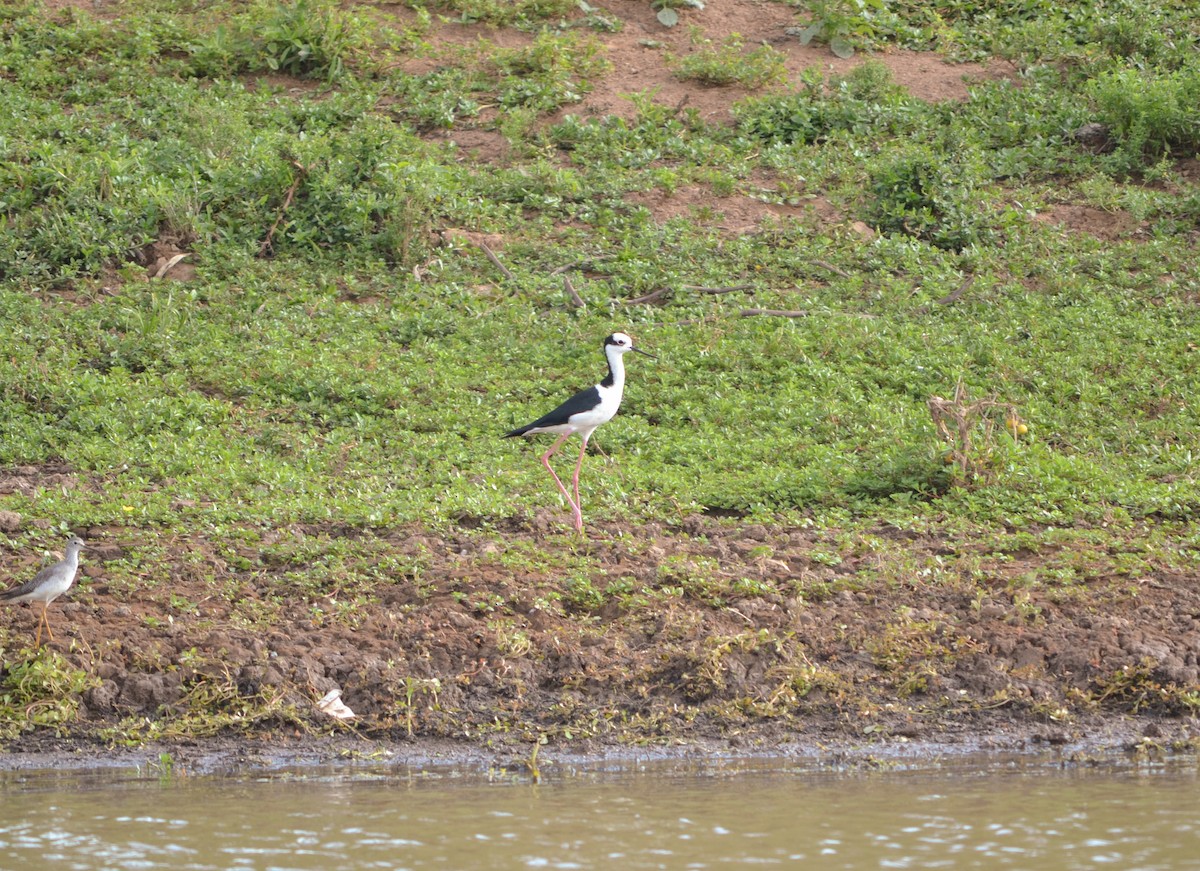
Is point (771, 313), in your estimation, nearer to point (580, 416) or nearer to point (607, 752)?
point (580, 416)

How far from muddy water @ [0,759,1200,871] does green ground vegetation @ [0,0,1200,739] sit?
4.74ft

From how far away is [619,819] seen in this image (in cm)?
575

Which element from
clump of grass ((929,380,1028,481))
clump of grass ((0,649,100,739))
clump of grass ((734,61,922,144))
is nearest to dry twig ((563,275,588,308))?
clump of grass ((734,61,922,144))

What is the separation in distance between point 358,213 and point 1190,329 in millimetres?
6545

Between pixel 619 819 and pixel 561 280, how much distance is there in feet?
23.5

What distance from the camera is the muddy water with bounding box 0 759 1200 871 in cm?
539

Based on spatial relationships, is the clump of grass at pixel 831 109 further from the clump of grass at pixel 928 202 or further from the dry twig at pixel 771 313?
the dry twig at pixel 771 313

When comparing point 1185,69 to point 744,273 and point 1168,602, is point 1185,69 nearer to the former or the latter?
point 744,273

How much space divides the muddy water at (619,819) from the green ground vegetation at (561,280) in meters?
1.44

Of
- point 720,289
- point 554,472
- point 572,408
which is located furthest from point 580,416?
point 720,289

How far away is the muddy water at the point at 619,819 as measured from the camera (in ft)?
17.7

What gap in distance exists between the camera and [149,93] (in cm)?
1520

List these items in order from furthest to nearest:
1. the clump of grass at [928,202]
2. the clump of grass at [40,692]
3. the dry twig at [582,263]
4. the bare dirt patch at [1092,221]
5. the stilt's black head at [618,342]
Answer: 1. the bare dirt patch at [1092,221]
2. the clump of grass at [928,202]
3. the dry twig at [582,263]
4. the stilt's black head at [618,342]
5. the clump of grass at [40,692]

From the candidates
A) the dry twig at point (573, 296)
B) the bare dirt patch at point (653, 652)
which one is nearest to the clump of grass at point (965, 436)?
the bare dirt patch at point (653, 652)
